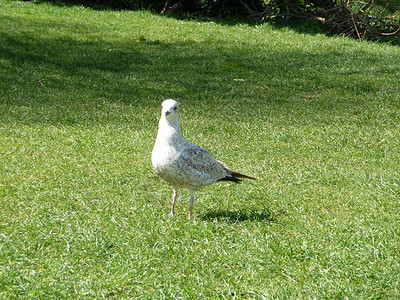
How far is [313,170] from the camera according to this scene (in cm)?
626

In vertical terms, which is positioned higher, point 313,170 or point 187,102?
point 313,170

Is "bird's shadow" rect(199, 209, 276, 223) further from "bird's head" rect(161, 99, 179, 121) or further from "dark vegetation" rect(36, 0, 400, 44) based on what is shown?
"dark vegetation" rect(36, 0, 400, 44)

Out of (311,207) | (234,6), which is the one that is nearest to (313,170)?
(311,207)

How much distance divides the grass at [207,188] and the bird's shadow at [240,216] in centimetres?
2

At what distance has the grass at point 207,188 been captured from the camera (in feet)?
12.5

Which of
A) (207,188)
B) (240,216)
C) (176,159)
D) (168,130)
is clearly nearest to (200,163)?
(176,159)

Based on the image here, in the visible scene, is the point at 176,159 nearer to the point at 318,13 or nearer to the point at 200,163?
the point at 200,163

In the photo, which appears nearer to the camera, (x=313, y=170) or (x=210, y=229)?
(x=210, y=229)

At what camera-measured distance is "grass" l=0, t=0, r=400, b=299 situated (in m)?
3.81

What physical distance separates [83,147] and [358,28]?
11.6 meters

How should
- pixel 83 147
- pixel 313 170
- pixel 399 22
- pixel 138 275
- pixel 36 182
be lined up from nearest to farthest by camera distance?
pixel 138 275, pixel 36 182, pixel 313 170, pixel 83 147, pixel 399 22

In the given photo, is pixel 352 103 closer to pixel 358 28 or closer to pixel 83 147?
pixel 83 147

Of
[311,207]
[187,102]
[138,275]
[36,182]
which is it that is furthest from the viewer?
[187,102]

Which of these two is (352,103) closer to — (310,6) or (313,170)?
(313,170)
